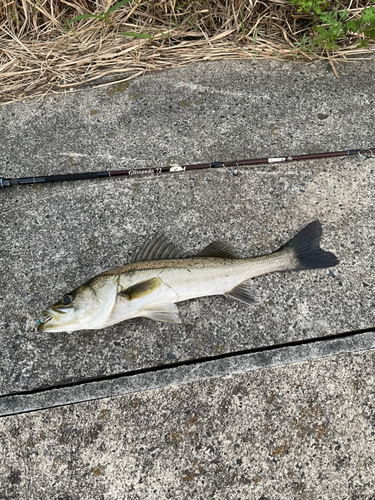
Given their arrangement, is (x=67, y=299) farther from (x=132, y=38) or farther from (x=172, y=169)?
(x=132, y=38)

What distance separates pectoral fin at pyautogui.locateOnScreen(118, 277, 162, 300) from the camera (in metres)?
2.31

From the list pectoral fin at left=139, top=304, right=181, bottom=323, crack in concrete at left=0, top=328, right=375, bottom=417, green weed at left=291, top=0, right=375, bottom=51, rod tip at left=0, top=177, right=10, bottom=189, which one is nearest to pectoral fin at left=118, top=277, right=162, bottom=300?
pectoral fin at left=139, top=304, right=181, bottom=323

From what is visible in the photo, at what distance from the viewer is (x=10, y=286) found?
268cm

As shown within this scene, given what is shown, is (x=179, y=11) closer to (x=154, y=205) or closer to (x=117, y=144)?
(x=117, y=144)

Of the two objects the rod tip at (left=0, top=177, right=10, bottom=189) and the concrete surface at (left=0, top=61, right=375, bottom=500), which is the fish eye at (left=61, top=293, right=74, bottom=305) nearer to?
the concrete surface at (left=0, top=61, right=375, bottom=500)

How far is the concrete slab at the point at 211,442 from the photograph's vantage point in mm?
2172

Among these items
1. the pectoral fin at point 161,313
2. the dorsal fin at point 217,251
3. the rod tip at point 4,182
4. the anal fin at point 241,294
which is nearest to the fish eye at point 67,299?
the pectoral fin at point 161,313

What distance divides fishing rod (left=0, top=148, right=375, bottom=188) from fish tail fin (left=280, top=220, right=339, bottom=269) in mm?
879

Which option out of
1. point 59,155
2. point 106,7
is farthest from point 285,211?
point 106,7

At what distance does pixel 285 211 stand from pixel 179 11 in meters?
2.61

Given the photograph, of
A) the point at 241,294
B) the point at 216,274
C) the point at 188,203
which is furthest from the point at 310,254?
the point at 188,203

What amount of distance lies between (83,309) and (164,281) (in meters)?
0.52

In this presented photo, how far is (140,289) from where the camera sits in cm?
232

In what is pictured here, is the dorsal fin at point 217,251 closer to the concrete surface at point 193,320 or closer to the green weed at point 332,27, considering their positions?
the concrete surface at point 193,320
